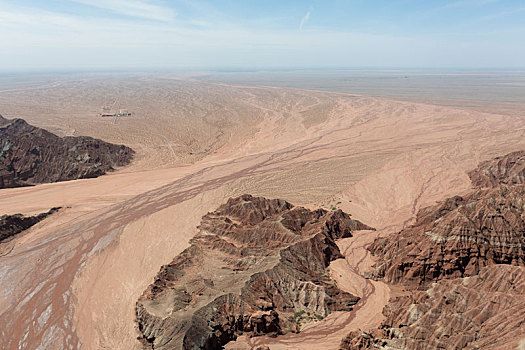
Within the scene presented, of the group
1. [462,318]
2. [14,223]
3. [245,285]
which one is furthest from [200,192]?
[462,318]

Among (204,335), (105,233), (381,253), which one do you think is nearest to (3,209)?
(105,233)

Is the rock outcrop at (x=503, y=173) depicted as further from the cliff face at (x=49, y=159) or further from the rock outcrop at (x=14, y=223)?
the cliff face at (x=49, y=159)

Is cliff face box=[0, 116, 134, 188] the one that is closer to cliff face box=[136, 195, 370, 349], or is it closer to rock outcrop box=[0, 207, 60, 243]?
rock outcrop box=[0, 207, 60, 243]

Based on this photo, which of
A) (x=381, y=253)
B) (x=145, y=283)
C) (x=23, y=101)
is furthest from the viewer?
(x=23, y=101)

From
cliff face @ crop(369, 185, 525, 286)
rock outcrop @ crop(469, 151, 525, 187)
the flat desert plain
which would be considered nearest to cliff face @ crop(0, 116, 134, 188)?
the flat desert plain

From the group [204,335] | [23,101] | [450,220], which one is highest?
[23,101]

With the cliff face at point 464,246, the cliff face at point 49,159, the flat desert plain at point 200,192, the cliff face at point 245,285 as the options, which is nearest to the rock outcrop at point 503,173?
the flat desert plain at point 200,192

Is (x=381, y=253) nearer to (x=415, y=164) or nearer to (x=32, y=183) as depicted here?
(x=415, y=164)

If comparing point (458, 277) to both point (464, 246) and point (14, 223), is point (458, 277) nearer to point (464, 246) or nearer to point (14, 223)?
point (464, 246)
